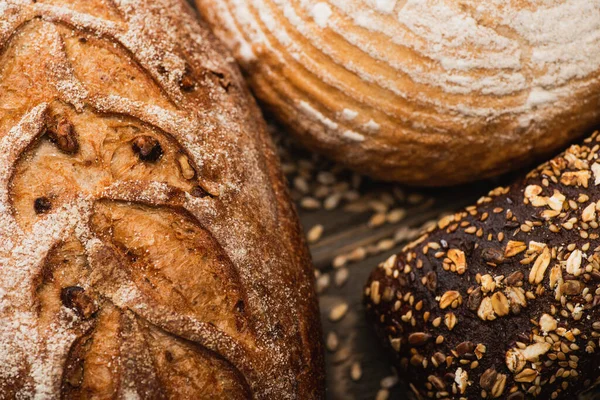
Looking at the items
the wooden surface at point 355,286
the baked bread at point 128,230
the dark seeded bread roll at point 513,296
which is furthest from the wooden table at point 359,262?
the baked bread at point 128,230

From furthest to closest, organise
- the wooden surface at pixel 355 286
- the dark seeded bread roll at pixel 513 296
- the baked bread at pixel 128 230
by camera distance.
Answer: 1. the wooden surface at pixel 355 286
2. the dark seeded bread roll at pixel 513 296
3. the baked bread at pixel 128 230

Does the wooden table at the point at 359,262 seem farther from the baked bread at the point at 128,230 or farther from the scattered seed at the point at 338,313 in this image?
the baked bread at the point at 128,230

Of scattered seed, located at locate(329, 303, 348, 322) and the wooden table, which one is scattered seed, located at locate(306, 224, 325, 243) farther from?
scattered seed, located at locate(329, 303, 348, 322)

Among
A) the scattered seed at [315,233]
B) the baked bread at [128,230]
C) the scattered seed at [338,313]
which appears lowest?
the scattered seed at [338,313]

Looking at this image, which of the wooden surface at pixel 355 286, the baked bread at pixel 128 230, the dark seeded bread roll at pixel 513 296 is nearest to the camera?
the baked bread at pixel 128 230

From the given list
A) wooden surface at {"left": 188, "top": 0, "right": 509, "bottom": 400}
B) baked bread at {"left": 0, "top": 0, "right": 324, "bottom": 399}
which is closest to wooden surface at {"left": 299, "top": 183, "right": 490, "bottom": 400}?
wooden surface at {"left": 188, "top": 0, "right": 509, "bottom": 400}
